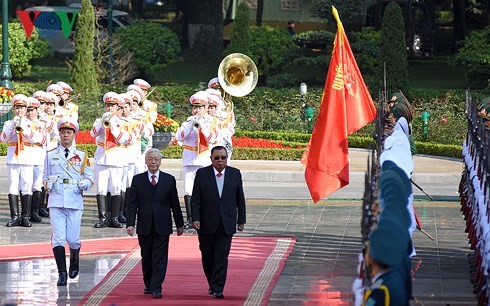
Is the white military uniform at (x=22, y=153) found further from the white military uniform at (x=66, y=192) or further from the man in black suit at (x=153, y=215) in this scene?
the man in black suit at (x=153, y=215)

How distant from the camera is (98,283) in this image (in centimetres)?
1442

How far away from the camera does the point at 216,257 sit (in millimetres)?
13672

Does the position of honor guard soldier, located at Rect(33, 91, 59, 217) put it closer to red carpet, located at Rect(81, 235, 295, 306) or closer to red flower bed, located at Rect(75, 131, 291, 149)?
red carpet, located at Rect(81, 235, 295, 306)

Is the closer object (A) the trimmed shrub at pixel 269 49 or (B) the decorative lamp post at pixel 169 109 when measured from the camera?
(B) the decorative lamp post at pixel 169 109

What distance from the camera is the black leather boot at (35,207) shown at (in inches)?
770

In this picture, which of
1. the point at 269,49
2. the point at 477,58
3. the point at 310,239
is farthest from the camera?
the point at 269,49

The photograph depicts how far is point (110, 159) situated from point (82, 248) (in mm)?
2284

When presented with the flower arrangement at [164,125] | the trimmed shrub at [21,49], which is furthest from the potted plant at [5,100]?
the trimmed shrub at [21,49]

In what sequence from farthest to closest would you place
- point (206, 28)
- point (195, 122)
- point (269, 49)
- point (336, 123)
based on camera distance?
point (206, 28) < point (269, 49) < point (195, 122) < point (336, 123)

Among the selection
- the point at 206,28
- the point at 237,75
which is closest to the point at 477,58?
the point at 206,28

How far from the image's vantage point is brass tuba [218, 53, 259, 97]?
2098 cm

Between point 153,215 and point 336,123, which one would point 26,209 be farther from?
point 336,123

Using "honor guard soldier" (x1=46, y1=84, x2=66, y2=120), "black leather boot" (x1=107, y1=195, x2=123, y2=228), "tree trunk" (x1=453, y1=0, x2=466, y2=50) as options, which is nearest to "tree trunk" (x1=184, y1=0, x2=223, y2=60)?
"tree trunk" (x1=453, y1=0, x2=466, y2=50)

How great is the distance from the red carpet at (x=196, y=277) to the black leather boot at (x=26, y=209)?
2.39m
